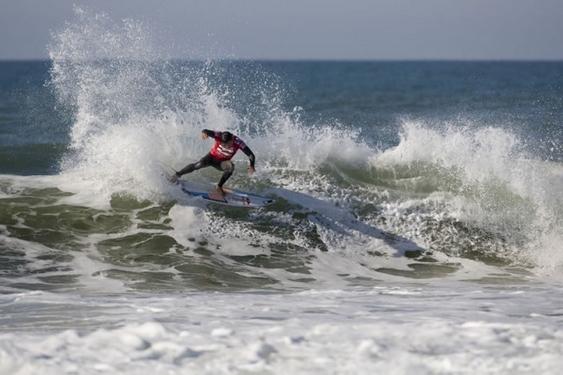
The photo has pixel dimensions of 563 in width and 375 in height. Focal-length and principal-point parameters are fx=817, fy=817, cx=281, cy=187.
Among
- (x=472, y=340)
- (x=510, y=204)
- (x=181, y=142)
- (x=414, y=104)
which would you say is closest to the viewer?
(x=472, y=340)

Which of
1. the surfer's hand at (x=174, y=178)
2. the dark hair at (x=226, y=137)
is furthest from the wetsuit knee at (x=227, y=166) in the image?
the surfer's hand at (x=174, y=178)

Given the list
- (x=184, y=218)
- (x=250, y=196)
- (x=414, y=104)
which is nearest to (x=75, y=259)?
(x=184, y=218)

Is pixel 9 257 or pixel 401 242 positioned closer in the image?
pixel 9 257

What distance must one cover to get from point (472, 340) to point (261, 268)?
5294 millimetres

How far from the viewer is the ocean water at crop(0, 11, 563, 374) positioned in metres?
6.34

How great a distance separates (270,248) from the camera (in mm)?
12469

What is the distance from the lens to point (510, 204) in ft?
46.2

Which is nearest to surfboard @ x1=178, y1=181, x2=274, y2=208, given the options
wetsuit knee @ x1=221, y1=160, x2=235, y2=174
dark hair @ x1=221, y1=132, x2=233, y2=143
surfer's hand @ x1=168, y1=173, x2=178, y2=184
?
surfer's hand @ x1=168, y1=173, x2=178, y2=184

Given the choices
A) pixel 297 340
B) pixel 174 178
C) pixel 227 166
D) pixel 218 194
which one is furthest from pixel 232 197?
pixel 297 340

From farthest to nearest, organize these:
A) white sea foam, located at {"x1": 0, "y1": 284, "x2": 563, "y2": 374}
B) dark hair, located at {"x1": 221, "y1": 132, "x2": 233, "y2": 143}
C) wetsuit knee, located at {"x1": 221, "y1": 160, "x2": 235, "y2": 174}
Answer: wetsuit knee, located at {"x1": 221, "y1": 160, "x2": 235, "y2": 174}
dark hair, located at {"x1": 221, "y1": 132, "x2": 233, "y2": 143}
white sea foam, located at {"x1": 0, "y1": 284, "x2": 563, "y2": 374}

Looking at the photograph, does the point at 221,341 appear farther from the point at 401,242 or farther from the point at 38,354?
the point at 401,242

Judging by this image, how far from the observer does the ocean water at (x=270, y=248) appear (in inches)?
250

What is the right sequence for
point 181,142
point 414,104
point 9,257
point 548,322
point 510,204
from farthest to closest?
point 414,104
point 181,142
point 510,204
point 9,257
point 548,322

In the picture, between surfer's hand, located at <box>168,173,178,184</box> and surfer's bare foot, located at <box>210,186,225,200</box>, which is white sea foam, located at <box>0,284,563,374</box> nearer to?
surfer's bare foot, located at <box>210,186,225,200</box>
